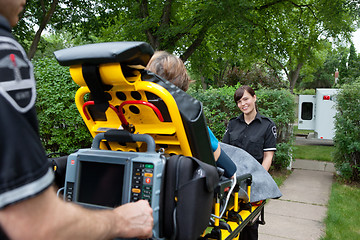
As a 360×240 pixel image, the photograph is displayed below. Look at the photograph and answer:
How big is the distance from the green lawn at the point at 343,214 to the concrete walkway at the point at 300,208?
119 millimetres

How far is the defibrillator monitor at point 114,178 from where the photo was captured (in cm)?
→ 150

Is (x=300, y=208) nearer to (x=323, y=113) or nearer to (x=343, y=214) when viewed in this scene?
(x=343, y=214)

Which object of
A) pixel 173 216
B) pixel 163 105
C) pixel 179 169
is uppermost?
pixel 163 105

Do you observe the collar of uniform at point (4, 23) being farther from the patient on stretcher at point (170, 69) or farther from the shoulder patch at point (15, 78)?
the patient on stretcher at point (170, 69)

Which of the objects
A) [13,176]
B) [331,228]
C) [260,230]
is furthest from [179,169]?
[331,228]

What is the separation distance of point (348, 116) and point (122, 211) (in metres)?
7.04

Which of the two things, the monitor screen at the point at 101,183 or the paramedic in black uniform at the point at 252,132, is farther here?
the paramedic in black uniform at the point at 252,132

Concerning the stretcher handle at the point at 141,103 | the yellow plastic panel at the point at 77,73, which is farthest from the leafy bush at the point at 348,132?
the yellow plastic panel at the point at 77,73

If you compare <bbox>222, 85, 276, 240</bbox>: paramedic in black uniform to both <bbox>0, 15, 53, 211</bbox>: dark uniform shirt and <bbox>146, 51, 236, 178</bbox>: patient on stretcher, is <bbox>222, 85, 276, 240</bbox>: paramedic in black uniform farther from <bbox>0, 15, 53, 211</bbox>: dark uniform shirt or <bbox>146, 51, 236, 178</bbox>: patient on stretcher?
<bbox>0, 15, 53, 211</bbox>: dark uniform shirt

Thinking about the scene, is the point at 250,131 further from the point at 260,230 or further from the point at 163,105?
the point at 163,105

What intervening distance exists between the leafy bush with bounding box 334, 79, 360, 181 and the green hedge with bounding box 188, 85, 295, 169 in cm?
106

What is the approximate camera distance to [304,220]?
5055 mm

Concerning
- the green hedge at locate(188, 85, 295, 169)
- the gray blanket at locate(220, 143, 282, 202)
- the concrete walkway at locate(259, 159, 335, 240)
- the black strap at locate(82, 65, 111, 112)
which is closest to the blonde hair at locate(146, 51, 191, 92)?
the black strap at locate(82, 65, 111, 112)

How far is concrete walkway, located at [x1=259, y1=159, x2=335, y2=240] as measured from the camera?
179 inches
